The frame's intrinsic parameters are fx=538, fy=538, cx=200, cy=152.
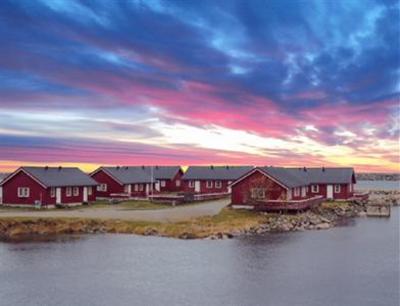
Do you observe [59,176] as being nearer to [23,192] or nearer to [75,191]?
[75,191]

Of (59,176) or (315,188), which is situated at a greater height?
(59,176)

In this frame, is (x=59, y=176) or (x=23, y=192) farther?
(x=59, y=176)

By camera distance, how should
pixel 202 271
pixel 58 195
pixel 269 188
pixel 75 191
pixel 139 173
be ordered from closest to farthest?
pixel 202 271 → pixel 58 195 → pixel 269 188 → pixel 75 191 → pixel 139 173

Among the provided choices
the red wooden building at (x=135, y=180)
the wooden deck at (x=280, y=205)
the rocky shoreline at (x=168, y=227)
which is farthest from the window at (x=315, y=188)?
the red wooden building at (x=135, y=180)

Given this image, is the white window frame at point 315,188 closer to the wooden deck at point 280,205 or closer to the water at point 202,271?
the wooden deck at point 280,205

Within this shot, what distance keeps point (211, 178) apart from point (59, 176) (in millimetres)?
29337

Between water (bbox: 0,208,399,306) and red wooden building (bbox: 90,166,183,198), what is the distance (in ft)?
97.5

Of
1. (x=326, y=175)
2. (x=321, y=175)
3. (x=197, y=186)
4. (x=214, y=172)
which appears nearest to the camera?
(x=326, y=175)

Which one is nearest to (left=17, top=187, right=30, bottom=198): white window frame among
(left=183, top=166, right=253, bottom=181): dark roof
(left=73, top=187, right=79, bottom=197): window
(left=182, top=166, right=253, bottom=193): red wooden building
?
(left=73, top=187, right=79, bottom=197): window

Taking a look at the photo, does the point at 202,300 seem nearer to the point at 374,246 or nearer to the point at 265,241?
the point at 265,241

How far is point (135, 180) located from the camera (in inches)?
3155

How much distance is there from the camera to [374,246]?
147 ft

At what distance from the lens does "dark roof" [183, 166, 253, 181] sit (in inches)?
3408

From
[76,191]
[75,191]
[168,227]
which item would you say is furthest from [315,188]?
[168,227]
